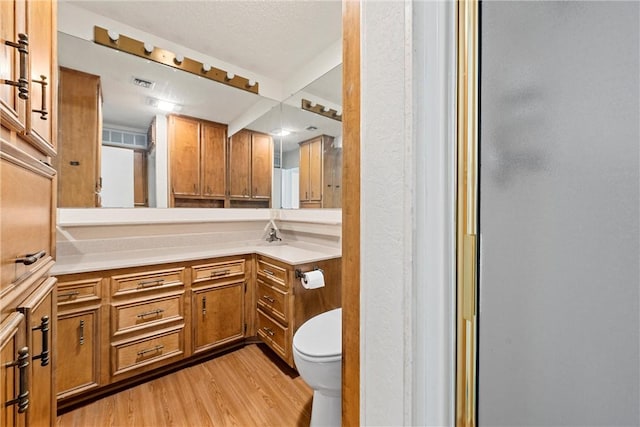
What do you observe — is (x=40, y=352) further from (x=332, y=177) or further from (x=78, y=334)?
(x=332, y=177)

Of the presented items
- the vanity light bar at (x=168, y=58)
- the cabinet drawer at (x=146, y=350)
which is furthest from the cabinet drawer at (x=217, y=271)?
the vanity light bar at (x=168, y=58)

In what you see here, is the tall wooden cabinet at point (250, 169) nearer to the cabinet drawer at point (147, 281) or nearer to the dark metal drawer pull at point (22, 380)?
the cabinet drawer at point (147, 281)

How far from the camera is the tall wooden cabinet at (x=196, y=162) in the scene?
235cm

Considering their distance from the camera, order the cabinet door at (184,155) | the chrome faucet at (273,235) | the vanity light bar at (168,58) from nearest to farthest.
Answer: the vanity light bar at (168,58) < the cabinet door at (184,155) < the chrome faucet at (273,235)

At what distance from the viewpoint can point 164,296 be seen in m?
1.85

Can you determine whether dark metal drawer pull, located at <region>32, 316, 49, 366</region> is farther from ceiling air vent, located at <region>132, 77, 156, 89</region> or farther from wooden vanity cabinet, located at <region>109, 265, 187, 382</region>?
ceiling air vent, located at <region>132, 77, 156, 89</region>

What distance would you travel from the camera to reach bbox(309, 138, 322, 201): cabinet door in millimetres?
2520

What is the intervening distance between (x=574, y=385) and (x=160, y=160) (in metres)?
2.61

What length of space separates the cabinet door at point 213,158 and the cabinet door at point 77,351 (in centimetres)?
124

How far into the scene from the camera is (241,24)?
203cm

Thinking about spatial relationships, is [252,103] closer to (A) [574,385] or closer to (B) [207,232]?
(B) [207,232]

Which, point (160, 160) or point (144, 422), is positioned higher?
point (160, 160)

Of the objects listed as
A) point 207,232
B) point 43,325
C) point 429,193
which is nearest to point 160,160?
point 207,232

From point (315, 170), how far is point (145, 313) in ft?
5.60
